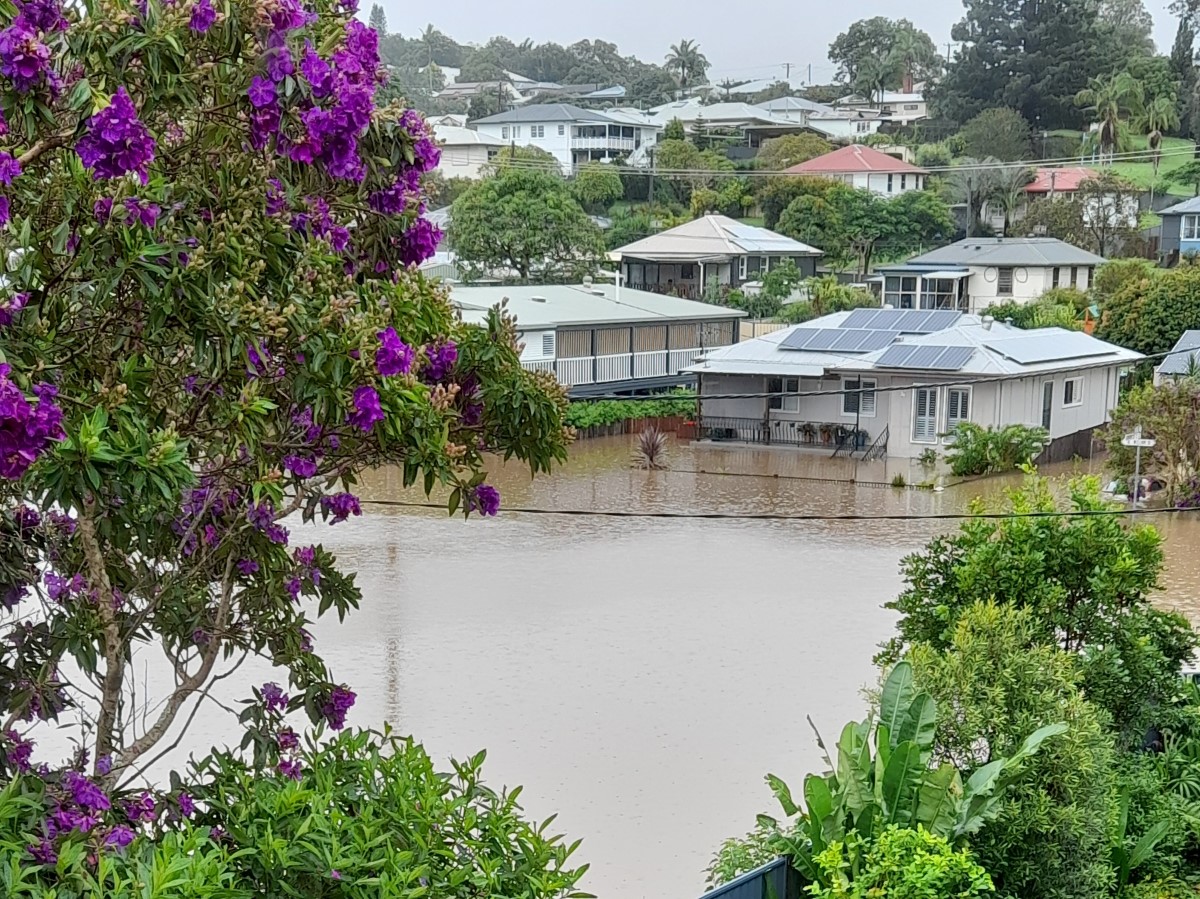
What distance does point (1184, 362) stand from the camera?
28828mm

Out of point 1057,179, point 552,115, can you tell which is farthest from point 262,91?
point 552,115

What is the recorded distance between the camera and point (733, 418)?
3067 centimetres

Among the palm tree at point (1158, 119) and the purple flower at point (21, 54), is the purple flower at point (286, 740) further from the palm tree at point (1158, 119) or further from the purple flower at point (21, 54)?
the palm tree at point (1158, 119)

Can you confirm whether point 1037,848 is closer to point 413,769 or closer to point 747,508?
point 413,769

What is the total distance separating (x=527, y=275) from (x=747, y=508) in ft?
71.5

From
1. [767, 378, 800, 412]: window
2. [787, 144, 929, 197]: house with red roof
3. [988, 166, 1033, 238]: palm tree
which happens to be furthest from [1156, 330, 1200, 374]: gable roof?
[787, 144, 929, 197]: house with red roof

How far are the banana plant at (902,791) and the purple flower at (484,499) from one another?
265 cm

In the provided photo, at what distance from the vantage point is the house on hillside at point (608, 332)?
104ft

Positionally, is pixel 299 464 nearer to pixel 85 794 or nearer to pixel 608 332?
pixel 85 794

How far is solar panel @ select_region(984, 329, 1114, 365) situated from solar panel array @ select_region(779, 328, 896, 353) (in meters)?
2.42

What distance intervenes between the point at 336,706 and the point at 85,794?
3.83 ft

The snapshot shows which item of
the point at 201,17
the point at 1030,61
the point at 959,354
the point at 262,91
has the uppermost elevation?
the point at 1030,61

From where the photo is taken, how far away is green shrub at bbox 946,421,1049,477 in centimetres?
2616

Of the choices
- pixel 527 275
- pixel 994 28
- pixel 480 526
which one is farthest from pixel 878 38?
pixel 480 526
